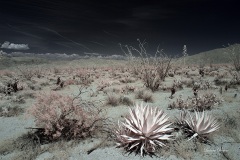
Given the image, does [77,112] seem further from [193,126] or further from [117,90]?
[117,90]

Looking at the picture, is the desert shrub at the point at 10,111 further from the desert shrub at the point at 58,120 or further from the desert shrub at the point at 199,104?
the desert shrub at the point at 199,104

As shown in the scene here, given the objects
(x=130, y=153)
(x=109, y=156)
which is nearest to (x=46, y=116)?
(x=109, y=156)

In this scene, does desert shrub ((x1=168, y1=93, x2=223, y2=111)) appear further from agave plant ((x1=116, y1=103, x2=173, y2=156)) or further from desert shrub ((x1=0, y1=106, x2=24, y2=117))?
desert shrub ((x1=0, y1=106, x2=24, y2=117))

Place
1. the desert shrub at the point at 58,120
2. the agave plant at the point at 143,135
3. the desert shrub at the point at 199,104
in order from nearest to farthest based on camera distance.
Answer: the agave plant at the point at 143,135 < the desert shrub at the point at 58,120 < the desert shrub at the point at 199,104

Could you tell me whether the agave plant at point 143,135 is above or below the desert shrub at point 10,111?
above

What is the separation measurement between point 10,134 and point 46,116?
1.97 metres

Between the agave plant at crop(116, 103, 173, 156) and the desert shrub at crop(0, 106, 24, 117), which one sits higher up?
the agave plant at crop(116, 103, 173, 156)

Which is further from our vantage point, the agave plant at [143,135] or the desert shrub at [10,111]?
the desert shrub at [10,111]

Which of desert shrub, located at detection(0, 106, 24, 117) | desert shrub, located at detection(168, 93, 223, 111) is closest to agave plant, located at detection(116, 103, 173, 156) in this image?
desert shrub, located at detection(168, 93, 223, 111)

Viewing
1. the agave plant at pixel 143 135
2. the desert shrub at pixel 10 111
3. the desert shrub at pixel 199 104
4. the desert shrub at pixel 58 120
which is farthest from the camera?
the desert shrub at pixel 10 111

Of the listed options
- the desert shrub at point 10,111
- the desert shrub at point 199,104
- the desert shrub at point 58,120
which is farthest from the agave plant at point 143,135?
the desert shrub at point 10,111

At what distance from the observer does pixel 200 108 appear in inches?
332

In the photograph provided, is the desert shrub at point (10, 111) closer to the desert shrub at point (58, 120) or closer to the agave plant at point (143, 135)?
the desert shrub at point (58, 120)

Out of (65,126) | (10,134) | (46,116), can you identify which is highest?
(46,116)
